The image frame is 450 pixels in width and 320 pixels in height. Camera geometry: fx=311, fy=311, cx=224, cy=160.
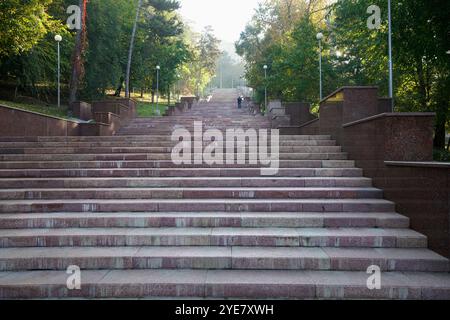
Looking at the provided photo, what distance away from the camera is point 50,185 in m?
7.02

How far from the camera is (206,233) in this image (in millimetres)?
5133

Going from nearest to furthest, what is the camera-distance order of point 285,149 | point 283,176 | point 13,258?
point 13,258 < point 283,176 < point 285,149

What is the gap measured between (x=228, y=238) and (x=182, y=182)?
2256mm

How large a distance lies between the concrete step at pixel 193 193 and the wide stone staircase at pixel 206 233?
21mm

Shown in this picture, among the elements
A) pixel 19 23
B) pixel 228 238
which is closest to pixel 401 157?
pixel 228 238

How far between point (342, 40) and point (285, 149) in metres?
14.5

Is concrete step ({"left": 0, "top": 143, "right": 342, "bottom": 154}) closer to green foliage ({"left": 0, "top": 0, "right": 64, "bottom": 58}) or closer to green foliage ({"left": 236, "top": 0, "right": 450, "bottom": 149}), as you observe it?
green foliage ({"left": 236, "top": 0, "right": 450, "bottom": 149})

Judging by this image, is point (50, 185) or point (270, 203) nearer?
point (270, 203)

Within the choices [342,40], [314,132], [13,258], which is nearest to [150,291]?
[13,258]

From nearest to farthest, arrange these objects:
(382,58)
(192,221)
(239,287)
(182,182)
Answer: (239,287), (192,221), (182,182), (382,58)

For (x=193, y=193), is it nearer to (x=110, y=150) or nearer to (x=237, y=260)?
(x=237, y=260)

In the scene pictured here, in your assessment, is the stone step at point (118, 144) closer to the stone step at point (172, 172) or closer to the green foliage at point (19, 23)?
the stone step at point (172, 172)
